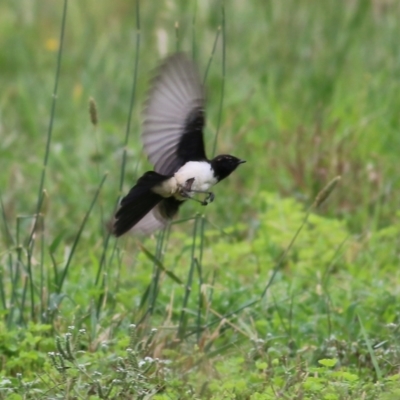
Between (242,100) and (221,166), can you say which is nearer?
(221,166)

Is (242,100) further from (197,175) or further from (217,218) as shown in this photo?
(197,175)

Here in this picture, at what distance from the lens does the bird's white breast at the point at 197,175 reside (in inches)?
125

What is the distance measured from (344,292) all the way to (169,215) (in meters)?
1.10

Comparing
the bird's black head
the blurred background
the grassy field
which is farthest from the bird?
the blurred background

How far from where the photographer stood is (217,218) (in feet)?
18.1

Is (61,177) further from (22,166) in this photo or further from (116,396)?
(116,396)

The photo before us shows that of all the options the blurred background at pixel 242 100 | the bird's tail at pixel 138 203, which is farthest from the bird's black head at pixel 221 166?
the blurred background at pixel 242 100

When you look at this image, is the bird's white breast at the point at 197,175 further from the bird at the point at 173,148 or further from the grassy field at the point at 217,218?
the grassy field at the point at 217,218

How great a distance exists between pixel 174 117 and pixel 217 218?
233cm

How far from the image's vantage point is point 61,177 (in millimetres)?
6031

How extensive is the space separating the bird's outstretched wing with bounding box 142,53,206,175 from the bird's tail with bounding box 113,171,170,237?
0.11 metres

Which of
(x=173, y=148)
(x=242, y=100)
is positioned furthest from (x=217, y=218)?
(x=173, y=148)

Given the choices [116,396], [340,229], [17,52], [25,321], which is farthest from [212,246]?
[17,52]

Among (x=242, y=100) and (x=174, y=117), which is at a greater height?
(x=174, y=117)
